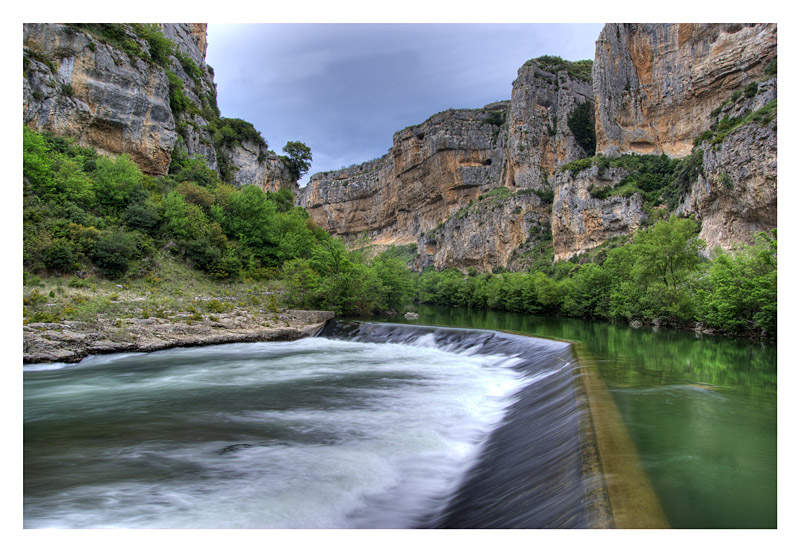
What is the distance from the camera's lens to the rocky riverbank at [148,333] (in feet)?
43.7

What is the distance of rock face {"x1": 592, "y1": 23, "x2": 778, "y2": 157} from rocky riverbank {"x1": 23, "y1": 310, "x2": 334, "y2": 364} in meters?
68.3

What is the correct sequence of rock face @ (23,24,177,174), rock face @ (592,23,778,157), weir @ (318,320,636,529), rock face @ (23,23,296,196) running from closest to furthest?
weir @ (318,320,636,529) → rock face @ (23,24,177,174) → rock face @ (23,23,296,196) → rock face @ (592,23,778,157)

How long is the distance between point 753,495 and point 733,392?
15.8 feet

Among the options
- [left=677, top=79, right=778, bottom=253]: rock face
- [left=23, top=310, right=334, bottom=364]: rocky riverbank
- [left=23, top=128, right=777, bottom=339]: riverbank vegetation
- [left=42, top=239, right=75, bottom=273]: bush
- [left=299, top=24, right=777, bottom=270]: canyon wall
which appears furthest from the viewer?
[left=299, top=24, right=777, bottom=270]: canyon wall

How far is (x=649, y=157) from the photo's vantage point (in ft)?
220

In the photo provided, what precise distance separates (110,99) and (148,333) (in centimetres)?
3024

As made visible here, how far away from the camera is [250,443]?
637 cm

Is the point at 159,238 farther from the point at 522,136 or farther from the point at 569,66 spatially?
the point at 569,66

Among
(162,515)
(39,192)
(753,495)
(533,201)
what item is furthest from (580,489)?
(533,201)

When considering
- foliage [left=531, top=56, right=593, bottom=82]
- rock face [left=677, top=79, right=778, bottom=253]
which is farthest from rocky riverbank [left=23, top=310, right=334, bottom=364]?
foliage [left=531, top=56, right=593, bottom=82]

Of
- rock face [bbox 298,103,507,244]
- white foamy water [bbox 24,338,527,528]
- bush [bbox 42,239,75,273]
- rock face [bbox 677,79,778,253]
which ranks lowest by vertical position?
white foamy water [bbox 24,338,527,528]

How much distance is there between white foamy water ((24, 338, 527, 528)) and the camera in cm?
446

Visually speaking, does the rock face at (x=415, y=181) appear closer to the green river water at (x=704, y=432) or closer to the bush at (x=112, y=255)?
the bush at (x=112, y=255)

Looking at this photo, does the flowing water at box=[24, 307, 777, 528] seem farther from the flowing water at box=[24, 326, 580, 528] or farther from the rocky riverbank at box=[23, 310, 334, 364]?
the rocky riverbank at box=[23, 310, 334, 364]
